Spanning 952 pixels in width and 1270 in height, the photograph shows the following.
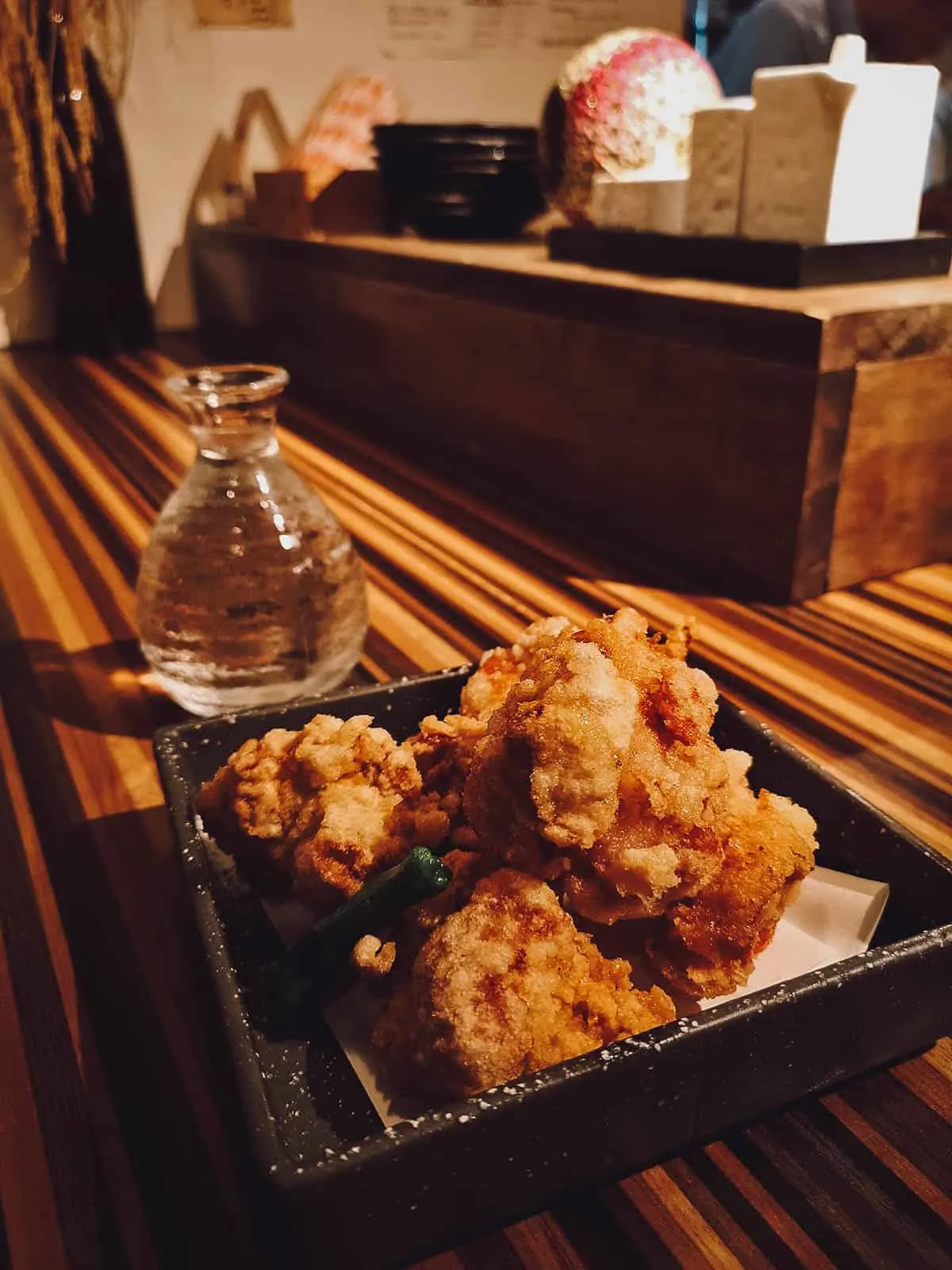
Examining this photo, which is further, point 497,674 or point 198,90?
point 198,90

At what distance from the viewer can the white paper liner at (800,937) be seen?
518 mm

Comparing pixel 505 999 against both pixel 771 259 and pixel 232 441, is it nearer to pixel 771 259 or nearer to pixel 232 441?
pixel 232 441

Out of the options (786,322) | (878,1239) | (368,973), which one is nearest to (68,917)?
(368,973)

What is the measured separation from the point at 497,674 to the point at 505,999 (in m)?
0.28

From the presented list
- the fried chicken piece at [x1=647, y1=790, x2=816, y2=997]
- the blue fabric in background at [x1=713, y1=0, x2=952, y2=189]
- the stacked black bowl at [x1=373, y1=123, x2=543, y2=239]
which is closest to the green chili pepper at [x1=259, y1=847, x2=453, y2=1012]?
the fried chicken piece at [x1=647, y1=790, x2=816, y2=997]

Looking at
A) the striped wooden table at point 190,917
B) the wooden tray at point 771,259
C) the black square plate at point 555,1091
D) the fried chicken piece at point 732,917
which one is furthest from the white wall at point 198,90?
the fried chicken piece at point 732,917

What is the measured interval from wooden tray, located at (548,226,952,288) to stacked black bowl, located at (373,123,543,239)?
63 centimetres

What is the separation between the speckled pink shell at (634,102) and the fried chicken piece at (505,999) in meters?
1.29

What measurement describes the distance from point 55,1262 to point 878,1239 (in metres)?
0.37

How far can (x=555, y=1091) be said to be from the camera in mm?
399

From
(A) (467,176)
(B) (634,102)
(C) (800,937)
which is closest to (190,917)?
(C) (800,937)

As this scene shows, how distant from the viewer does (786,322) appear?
107cm

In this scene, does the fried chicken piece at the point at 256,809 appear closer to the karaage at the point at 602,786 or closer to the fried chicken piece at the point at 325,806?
the fried chicken piece at the point at 325,806

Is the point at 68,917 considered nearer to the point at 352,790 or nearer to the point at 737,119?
the point at 352,790
